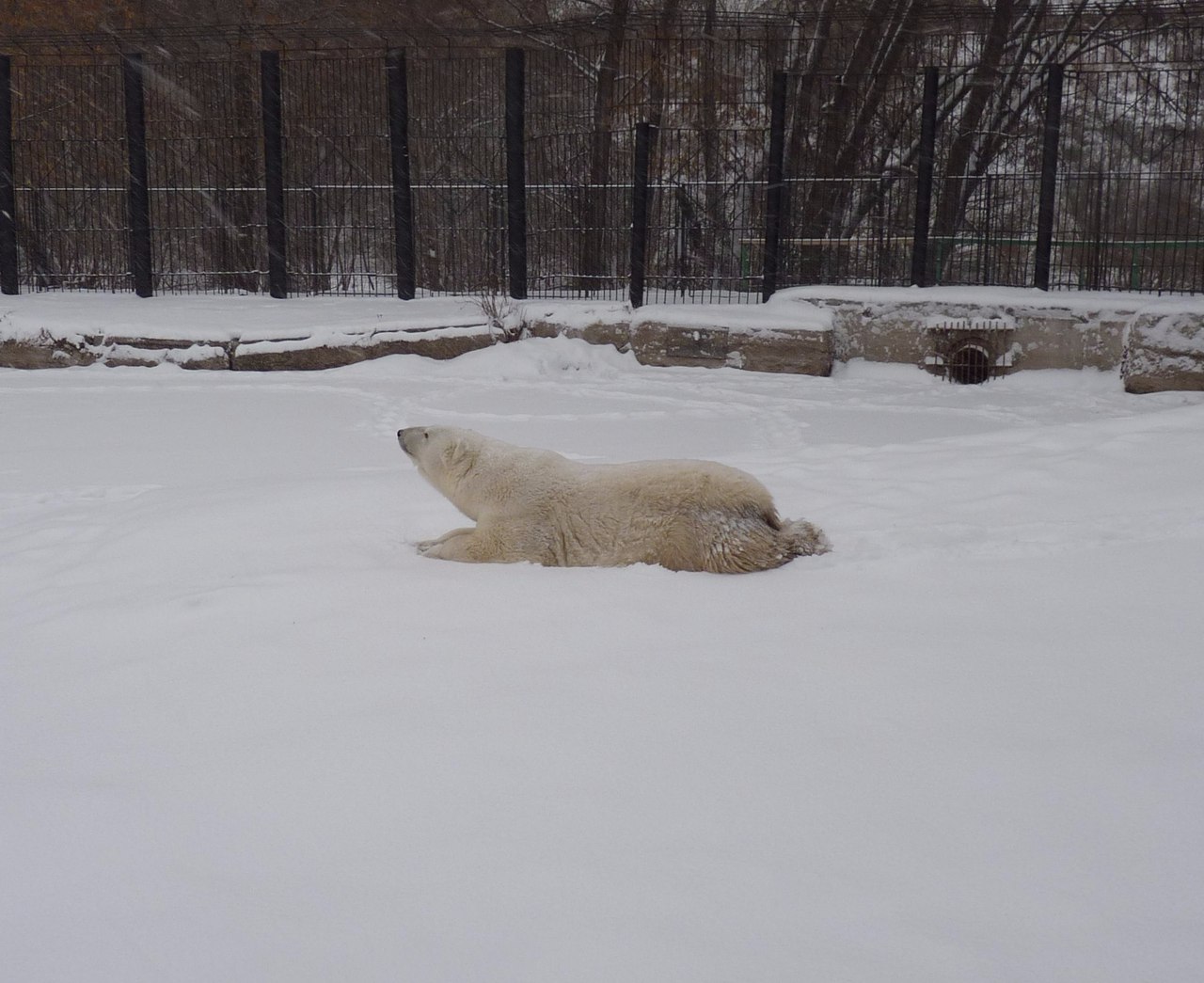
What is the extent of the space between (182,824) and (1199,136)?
13.2 metres

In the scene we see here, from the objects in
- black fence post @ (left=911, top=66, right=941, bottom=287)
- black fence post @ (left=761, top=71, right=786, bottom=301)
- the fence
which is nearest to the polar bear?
the fence

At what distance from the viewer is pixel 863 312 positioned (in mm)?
10641

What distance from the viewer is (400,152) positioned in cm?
1197

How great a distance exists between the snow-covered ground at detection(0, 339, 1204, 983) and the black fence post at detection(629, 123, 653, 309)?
6879 mm

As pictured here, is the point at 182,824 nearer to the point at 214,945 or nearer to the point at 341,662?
the point at 214,945

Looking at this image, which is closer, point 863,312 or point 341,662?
point 341,662

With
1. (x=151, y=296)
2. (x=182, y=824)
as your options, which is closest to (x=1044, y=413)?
(x=182, y=824)

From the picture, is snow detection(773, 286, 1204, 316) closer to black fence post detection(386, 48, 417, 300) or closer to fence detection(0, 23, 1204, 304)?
fence detection(0, 23, 1204, 304)

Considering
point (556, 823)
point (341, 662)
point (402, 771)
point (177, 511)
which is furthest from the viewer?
point (177, 511)

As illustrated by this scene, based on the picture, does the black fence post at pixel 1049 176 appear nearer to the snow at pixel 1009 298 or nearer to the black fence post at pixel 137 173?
the snow at pixel 1009 298

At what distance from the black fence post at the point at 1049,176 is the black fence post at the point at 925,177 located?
105cm

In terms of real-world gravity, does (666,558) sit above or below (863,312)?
below

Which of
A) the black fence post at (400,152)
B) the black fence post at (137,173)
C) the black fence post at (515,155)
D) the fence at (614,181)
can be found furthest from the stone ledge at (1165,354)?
the black fence post at (137,173)

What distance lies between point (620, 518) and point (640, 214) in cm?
803
